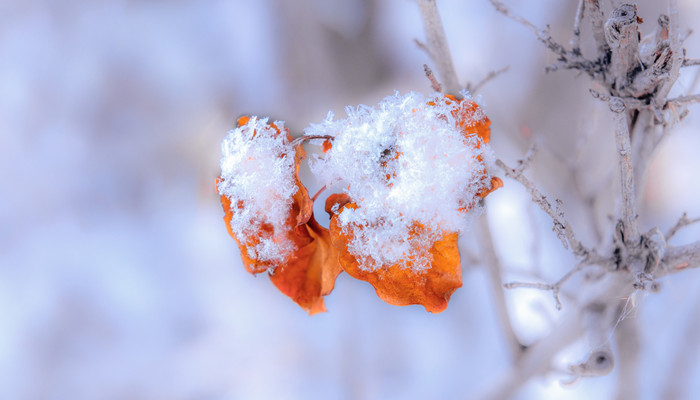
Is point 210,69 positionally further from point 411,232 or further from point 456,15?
point 411,232

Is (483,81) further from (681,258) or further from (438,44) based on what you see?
(681,258)

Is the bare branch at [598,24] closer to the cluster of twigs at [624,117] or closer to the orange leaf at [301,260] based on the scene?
the cluster of twigs at [624,117]

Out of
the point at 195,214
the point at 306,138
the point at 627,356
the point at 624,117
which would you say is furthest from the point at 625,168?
the point at 195,214

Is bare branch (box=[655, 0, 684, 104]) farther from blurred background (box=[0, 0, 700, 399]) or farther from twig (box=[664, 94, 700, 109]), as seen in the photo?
blurred background (box=[0, 0, 700, 399])

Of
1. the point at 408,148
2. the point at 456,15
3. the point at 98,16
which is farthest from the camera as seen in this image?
the point at 98,16

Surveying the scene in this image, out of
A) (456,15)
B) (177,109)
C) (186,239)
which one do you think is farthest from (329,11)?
(186,239)

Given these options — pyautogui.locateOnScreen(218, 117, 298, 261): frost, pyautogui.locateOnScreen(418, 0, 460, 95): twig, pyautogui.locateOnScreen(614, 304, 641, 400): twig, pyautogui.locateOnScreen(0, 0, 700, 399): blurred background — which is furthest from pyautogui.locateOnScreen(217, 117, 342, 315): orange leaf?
pyautogui.locateOnScreen(0, 0, 700, 399): blurred background

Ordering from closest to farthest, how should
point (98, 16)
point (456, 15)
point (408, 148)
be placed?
1. point (408, 148)
2. point (456, 15)
3. point (98, 16)
